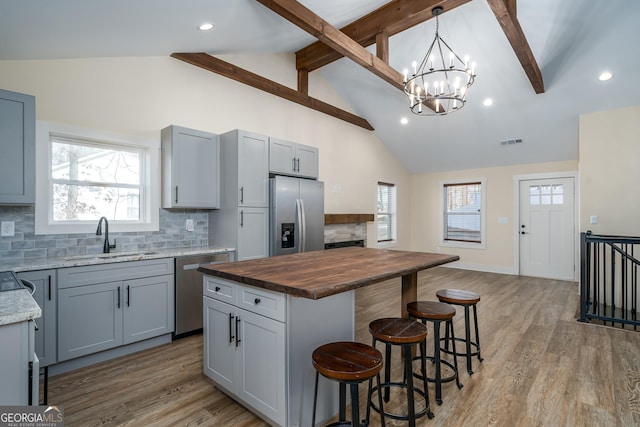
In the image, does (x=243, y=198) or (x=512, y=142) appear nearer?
(x=243, y=198)

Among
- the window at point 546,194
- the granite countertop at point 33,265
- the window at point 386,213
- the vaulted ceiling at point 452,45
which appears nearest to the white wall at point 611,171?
the vaulted ceiling at point 452,45

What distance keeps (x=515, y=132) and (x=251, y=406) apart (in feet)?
19.7

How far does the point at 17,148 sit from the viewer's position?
7.80ft

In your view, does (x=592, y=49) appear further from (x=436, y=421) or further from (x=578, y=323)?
(x=436, y=421)

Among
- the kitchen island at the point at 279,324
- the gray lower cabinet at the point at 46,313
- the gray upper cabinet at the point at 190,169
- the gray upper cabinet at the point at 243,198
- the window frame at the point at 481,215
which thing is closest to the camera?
the kitchen island at the point at 279,324

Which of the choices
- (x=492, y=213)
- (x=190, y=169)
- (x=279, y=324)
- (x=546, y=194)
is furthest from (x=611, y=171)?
(x=190, y=169)

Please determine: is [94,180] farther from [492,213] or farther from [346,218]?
[492,213]

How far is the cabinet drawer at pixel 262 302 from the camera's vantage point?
1742mm

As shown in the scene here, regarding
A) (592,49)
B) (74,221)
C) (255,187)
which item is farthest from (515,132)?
(74,221)

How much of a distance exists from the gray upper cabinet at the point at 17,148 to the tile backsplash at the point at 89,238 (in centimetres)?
47

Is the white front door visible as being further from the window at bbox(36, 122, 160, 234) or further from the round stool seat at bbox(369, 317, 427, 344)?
the window at bbox(36, 122, 160, 234)

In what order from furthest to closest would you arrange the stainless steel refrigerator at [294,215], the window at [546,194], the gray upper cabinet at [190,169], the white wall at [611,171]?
the window at [546,194], the white wall at [611,171], the stainless steel refrigerator at [294,215], the gray upper cabinet at [190,169]

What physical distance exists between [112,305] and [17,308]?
1631mm

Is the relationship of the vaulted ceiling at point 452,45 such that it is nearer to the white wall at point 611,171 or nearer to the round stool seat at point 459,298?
the white wall at point 611,171
